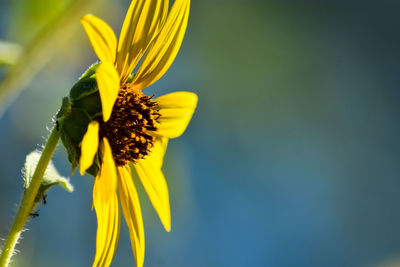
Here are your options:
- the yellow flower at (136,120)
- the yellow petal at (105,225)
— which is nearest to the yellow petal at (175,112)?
the yellow flower at (136,120)

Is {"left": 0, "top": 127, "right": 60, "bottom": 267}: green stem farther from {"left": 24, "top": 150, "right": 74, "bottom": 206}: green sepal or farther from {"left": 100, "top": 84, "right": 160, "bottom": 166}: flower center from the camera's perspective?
{"left": 100, "top": 84, "right": 160, "bottom": 166}: flower center

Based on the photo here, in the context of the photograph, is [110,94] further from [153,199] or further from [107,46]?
[153,199]

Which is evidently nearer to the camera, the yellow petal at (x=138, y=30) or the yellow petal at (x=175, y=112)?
the yellow petal at (x=138, y=30)

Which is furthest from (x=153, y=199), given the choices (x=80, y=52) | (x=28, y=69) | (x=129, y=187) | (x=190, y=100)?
(x=80, y=52)

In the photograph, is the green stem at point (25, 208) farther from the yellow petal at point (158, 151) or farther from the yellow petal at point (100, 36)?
the yellow petal at point (158, 151)

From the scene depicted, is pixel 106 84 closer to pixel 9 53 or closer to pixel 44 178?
pixel 44 178

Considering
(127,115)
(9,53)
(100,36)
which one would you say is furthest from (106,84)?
(9,53)

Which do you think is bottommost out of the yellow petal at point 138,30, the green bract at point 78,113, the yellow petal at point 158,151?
the yellow petal at point 158,151
